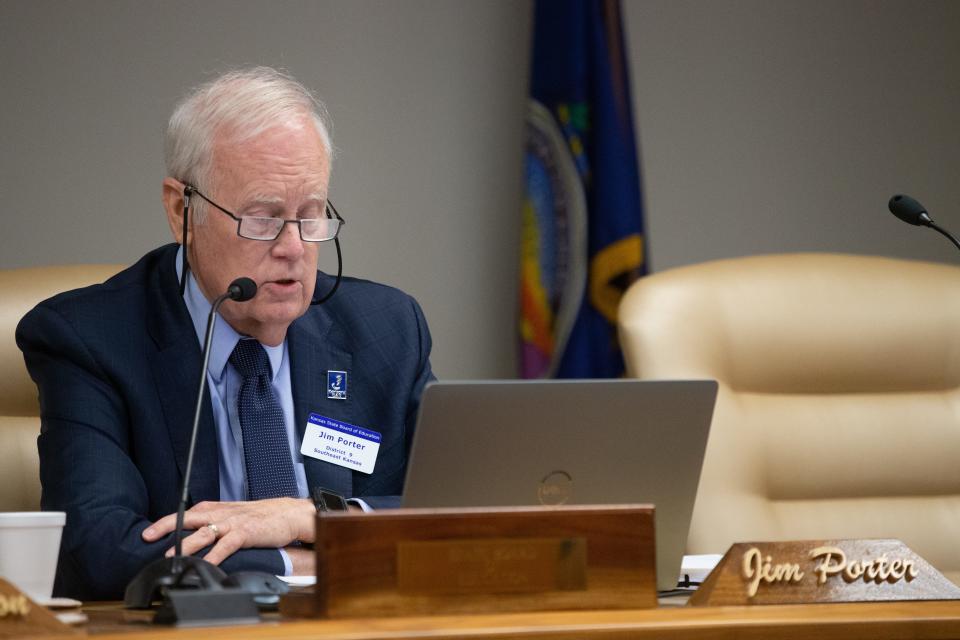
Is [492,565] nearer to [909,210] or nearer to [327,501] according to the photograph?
[327,501]

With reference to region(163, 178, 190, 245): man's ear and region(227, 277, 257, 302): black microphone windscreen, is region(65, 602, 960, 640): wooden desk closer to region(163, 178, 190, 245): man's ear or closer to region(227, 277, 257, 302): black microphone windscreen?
region(227, 277, 257, 302): black microphone windscreen

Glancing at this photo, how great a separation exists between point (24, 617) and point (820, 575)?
2.67 feet

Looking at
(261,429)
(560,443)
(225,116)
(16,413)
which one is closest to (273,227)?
(225,116)

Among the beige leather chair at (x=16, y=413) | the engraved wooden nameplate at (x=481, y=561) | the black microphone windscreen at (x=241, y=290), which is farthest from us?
the beige leather chair at (x=16, y=413)

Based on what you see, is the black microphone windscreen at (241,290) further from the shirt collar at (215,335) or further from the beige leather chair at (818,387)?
the beige leather chair at (818,387)

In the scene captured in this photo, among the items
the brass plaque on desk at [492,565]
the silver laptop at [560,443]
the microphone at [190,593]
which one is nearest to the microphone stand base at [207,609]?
the microphone at [190,593]

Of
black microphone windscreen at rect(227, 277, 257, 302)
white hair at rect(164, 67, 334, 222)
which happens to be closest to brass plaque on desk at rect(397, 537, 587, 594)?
black microphone windscreen at rect(227, 277, 257, 302)

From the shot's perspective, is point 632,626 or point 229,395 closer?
point 632,626

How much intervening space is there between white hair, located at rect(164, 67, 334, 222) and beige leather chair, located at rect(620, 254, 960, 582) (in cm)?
76

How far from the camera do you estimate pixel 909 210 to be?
1.89 metres

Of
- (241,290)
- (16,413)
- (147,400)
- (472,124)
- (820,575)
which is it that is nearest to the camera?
(820,575)

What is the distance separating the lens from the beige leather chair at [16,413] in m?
2.36

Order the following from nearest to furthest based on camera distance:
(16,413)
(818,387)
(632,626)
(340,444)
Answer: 1. (632,626)
2. (340,444)
3. (16,413)
4. (818,387)

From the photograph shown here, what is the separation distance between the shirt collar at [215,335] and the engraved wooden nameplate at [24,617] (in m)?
1.01
